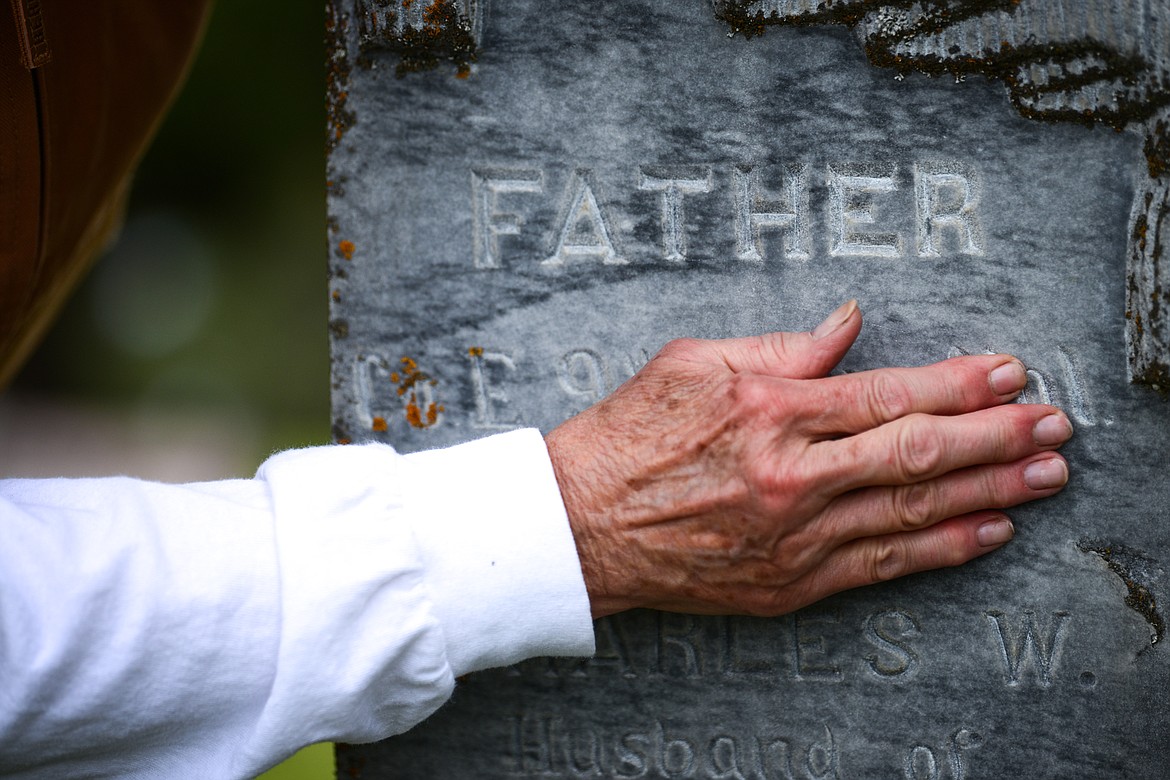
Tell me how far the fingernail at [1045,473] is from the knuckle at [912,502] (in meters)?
0.19

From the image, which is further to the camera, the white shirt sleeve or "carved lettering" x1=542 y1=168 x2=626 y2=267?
"carved lettering" x1=542 y1=168 x2=626 y2=267

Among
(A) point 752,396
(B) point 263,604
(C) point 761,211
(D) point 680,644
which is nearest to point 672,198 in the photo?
(C) point 761,211

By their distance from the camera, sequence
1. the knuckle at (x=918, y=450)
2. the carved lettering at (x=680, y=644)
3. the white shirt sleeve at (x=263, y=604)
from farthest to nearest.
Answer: the carved lettering at (x=680, y=644) → the knuckle at (x=918, y=450) → the white shirt sleeve at (x=263, y=604)

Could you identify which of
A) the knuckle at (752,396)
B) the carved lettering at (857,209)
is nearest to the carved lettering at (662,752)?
the knuckle at (752,396)

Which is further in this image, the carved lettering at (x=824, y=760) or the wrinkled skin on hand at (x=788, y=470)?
the carved lettering at (x=824, y=760)

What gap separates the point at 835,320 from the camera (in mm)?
1391

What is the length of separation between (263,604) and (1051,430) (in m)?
1.20

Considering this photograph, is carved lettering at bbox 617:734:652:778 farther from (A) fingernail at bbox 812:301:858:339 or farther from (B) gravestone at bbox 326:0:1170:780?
(A) fingernail at bbox 812:301:858:339

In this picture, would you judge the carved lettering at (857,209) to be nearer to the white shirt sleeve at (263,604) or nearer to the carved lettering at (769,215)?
the carved lettering at (769,215)

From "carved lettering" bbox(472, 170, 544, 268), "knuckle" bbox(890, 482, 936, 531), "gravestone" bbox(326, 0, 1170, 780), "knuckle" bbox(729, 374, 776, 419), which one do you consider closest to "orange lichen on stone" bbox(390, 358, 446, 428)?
"gravestone" bbox(326, 0, 1170, 780)

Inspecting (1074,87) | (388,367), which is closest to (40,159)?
(388,367)

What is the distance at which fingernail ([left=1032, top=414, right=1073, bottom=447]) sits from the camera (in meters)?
1.36

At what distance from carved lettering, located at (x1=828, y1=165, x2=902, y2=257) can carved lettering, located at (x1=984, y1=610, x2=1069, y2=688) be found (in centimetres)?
65

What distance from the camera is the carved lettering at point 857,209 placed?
4.83ft
